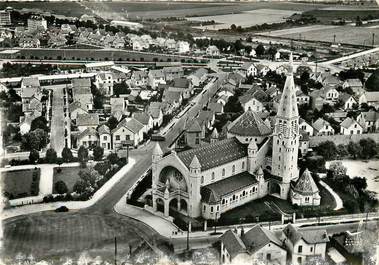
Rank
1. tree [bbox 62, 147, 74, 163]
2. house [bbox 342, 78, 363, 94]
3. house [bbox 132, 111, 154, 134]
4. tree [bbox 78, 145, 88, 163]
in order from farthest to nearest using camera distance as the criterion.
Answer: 1. house [bbox 342, 78, 363, 94]
2. house [bbox 132, 111, 154, 134]
3. tree [bbox 78, 145, 88, 163]
4. tree [bbox 62, 147, 74, 163]

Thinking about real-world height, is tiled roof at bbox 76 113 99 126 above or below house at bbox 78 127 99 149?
above

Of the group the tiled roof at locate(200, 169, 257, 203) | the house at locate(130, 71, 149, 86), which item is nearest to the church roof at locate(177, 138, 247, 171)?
the tiled roof at locate(200, 169, 257, 203)

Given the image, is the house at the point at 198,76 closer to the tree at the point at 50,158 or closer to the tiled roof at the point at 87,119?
the tiled roof at the point at 87,119

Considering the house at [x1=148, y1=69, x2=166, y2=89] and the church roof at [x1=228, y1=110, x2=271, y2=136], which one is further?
the house at [x1=148, y1=69, x2=166, y2=89]

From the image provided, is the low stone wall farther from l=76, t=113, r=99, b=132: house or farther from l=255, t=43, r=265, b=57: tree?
l=255, t=43, r=265, b=57: tree

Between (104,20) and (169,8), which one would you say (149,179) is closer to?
(169,8)

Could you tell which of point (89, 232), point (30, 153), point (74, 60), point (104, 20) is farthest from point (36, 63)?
point (89, 232)
